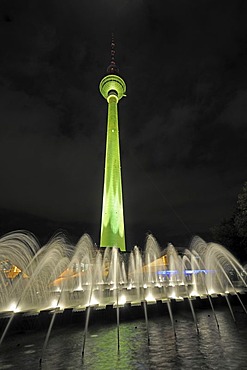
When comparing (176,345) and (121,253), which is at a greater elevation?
(121,253)

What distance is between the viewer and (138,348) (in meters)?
8.37

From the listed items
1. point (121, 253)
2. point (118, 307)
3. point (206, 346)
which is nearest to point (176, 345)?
point (206, 346)

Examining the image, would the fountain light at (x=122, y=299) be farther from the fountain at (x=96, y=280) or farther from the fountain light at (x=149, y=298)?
the fountain light at (x=149, y=298)

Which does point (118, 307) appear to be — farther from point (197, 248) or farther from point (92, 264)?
point (92, 264)

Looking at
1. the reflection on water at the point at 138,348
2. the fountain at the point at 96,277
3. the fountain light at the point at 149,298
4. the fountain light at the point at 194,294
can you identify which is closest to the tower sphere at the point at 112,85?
the fountain at the point at 96,277

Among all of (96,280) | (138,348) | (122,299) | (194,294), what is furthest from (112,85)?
(138,348)

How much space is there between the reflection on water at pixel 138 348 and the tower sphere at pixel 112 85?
4838cm

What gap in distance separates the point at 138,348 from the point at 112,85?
51768mm

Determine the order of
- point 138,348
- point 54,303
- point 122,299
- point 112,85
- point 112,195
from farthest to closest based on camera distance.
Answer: point 112,85
point 112,195
point 122,299
point 54,303
point 138,348

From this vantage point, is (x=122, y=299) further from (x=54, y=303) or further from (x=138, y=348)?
(x=138, y=348)

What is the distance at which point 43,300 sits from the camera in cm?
1725

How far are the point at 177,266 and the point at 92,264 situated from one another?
1034 centimetres

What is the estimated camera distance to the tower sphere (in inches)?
2073

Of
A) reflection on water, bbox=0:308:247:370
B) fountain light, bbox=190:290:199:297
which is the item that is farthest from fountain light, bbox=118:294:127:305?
fountain light, bbox=190:290:199:297
